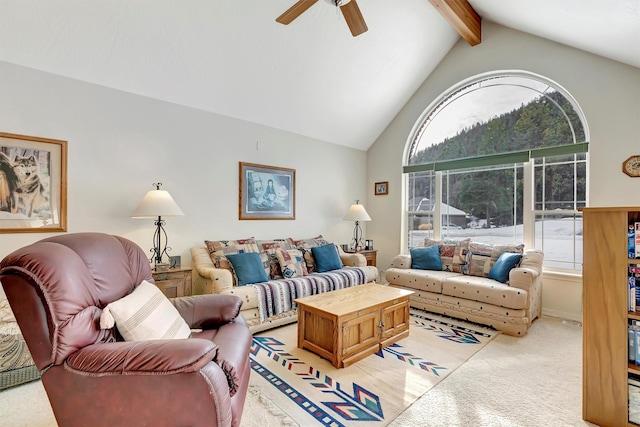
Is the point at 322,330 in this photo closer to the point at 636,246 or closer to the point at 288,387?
the point at 288,387

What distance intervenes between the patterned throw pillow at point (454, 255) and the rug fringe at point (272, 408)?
301 centimetres

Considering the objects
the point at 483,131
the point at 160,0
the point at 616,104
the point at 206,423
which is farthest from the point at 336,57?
the point at 206,423

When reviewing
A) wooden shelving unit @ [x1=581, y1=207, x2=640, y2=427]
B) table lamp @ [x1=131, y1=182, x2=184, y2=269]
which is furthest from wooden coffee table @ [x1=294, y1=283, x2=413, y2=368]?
table lamp @ [x1=131, y1=182, x2=184, y2=269]

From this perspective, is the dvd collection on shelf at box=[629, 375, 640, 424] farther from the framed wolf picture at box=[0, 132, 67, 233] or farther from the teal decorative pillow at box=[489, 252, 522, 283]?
the framed wolf picture at box=[0, 132, 67, 233]

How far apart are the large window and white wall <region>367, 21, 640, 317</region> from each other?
0.45 ft

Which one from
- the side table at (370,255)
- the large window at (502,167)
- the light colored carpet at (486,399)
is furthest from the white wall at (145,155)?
the large window at (502,167)

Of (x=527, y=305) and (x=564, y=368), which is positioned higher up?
(x=527, y=305)

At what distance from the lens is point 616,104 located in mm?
3254

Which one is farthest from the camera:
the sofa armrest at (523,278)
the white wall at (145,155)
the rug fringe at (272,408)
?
the sofa armrest at (523,278)

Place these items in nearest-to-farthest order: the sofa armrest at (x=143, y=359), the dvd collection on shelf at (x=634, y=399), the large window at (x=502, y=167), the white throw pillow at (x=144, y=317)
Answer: the sofa armrest at (x=143, y=359), the white throw pillow at (x=144, y=317), the dvd collection on shelf at (x=634, y=399), the large window at (x=502, y=167)

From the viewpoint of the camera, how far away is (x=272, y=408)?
188cm

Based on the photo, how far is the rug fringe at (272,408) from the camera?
5.75 feet

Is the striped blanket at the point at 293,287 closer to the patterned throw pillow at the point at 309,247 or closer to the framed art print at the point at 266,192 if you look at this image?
the patterned throw pillow at the point at 309,247

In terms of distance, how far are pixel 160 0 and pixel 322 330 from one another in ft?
10.2
